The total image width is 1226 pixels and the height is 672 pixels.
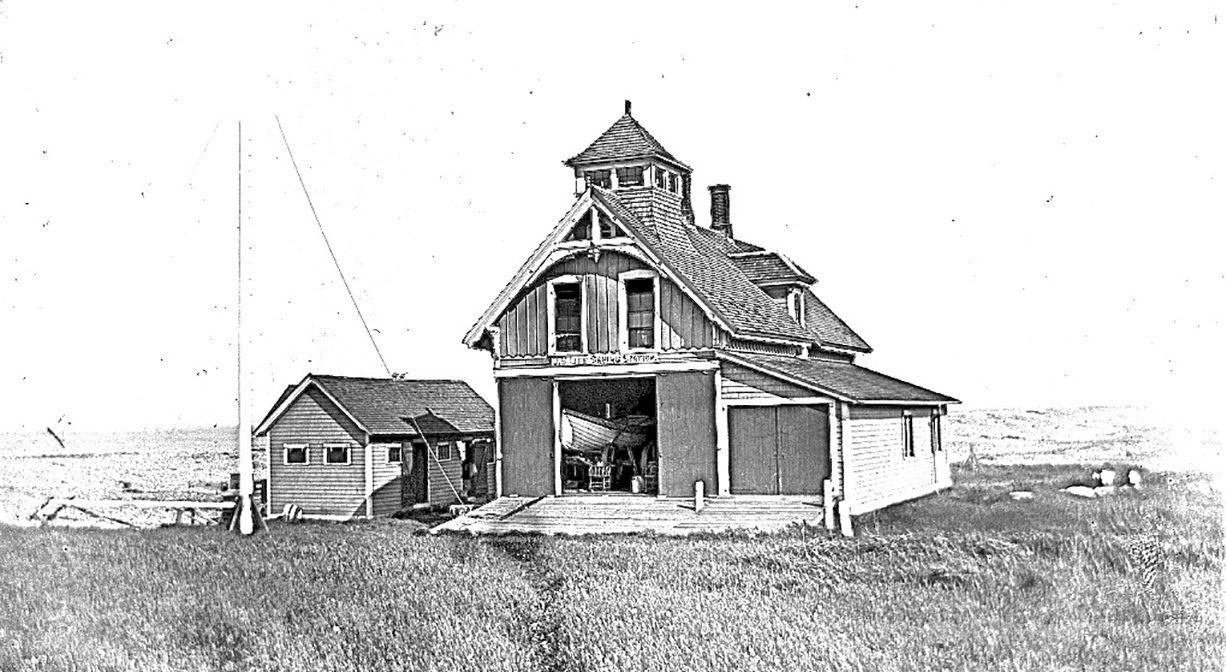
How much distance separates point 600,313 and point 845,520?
14.3 ft

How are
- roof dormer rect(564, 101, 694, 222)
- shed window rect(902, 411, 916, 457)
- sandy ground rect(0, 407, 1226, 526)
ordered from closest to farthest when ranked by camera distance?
1. sandy ground rect(0, 407, 1226, 526)
2. roof dormer rect(564, 101, 694, 222)
3. shed window rect(902, 411, 916, 457)

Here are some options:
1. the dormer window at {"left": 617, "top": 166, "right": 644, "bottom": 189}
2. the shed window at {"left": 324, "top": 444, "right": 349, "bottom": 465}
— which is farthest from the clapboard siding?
the shed window at {"left": 324, "top": 444, "right": 349, "bottom": 465}

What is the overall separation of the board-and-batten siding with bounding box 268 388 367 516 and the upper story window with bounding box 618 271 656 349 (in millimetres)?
7460

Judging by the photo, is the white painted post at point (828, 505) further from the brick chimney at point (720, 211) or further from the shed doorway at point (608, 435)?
the brick chimney at point (720, 211)

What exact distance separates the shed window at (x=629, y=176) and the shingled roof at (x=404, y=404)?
809 cm

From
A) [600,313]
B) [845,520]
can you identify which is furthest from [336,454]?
[845,520]

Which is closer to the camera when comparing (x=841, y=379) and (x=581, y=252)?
(x=581, y=252)

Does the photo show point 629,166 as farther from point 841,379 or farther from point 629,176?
point 841,379

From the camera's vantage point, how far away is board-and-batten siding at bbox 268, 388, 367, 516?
72.8 ft

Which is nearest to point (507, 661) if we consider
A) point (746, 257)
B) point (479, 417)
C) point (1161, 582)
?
point (1161, 582)

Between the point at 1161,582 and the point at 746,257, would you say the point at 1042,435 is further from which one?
the point at 746,257

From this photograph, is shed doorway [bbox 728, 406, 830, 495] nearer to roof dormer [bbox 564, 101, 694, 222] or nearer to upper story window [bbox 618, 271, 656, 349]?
upper story window [bbox 618, 271, 656, 349]

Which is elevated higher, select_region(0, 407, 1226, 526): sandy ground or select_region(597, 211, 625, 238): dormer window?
select_region(597, 211, 625, 238): dormer window

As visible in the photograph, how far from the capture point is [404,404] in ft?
77.9
